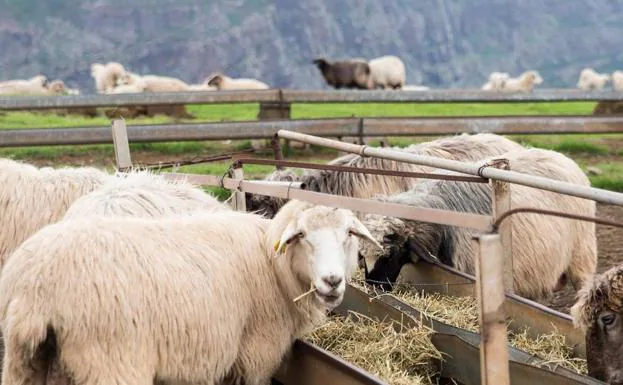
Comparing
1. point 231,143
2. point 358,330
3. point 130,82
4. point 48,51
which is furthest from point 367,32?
point 358,330

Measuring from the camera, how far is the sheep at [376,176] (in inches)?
302

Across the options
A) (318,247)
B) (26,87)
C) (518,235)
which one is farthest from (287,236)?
(26,87)

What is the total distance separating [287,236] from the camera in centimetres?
456

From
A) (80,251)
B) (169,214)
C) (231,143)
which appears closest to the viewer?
(80,251)

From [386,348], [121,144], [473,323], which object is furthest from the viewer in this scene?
[121,144]

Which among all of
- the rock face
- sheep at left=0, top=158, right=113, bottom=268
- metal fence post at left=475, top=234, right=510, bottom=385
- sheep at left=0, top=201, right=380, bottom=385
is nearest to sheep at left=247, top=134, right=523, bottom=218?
sheep at left=0, top=158, right=113, bottom=268

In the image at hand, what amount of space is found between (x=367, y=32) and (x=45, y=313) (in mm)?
86650

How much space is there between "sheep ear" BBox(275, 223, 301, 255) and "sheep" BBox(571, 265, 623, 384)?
1514 millimetres

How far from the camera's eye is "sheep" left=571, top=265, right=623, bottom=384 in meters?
4.67

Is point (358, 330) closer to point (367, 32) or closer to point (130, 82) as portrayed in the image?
point (130, 82)

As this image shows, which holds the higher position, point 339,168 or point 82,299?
point 339,168

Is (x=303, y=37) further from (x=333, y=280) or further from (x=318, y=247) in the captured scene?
(x=333, y=280)

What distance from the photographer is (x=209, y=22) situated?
8450 centimetres

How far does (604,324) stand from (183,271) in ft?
6.96
